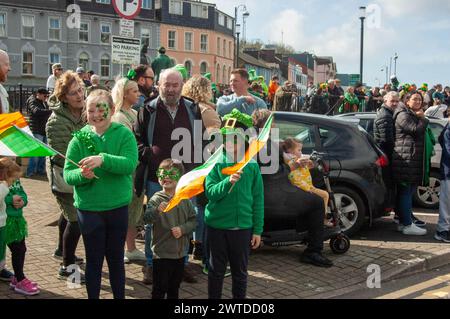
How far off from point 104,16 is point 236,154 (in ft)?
172

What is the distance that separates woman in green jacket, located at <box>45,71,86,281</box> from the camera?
5270 mm

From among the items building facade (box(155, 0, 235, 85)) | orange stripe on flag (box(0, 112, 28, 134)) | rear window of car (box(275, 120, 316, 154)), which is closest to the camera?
orange stripe on flag (box(0, 112, 28, 134))

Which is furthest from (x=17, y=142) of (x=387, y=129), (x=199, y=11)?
(x=199, y=11)

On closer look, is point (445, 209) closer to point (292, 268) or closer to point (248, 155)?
point (292, 268)

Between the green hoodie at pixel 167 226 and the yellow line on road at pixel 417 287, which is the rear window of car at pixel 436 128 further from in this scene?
the green hoodie at pixel 167 226

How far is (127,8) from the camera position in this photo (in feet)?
27.7

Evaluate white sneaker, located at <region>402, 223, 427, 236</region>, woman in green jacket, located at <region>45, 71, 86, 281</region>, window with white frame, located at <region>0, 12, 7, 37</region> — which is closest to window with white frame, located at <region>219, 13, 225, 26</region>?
window with white frame, located at <region>0, 12, 7, 37</region>

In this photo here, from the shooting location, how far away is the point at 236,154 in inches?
171

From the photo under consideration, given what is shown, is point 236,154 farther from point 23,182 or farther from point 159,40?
point 159,40

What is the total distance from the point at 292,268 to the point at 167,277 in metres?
2.06

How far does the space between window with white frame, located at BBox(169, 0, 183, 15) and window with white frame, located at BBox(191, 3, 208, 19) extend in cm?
177

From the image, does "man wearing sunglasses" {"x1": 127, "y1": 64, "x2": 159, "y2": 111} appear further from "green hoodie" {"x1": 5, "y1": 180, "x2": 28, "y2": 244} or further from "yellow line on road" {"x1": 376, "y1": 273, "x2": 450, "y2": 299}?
"yellow line on road" {"x1": 376, "y1": 273, "x2": 450, "y2": 299}

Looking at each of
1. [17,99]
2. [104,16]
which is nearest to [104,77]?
[104,16]

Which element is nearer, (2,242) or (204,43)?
(2,242)
